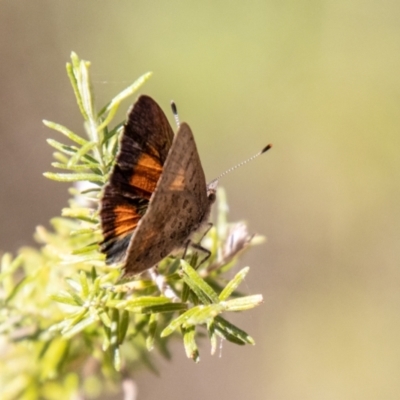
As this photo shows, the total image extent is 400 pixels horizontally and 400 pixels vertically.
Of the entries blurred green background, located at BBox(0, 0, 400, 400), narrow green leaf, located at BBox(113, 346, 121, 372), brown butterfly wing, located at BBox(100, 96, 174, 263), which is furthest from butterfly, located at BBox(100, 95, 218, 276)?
blurred green background, located at BBox(0, 0, 400, 400)

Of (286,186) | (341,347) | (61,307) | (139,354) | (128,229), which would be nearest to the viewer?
(128,229)

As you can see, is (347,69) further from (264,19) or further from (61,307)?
(61,307)

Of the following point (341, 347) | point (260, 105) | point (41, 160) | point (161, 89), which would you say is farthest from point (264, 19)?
point (341, 347)

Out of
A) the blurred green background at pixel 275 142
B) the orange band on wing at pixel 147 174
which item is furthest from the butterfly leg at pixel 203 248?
the blurred green background at pixel 275 142

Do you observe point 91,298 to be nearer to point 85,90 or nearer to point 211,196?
point 85,90

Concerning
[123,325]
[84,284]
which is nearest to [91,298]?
[84,284]

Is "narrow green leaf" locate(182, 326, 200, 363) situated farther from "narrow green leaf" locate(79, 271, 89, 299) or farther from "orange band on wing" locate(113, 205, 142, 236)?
"orange band on wing" locate(113, 205, 142, 236)

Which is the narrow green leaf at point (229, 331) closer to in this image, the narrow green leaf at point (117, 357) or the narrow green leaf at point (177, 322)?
the narrow green leaf at point (177, 322)
